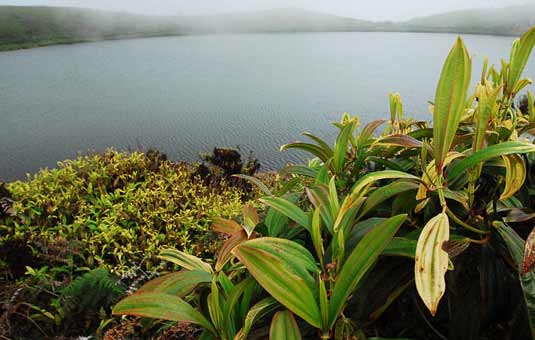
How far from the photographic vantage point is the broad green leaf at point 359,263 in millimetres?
515

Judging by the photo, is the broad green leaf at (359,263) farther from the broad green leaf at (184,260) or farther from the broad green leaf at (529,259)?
the broad green leaf at (184,260)

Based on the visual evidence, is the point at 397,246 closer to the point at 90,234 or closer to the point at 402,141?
the point at 402,141

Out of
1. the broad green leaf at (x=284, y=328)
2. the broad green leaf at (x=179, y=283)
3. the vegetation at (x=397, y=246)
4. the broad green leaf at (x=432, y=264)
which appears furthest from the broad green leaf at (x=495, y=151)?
the broad green leaf at (x=179, y=283)

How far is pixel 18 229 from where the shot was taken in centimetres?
192

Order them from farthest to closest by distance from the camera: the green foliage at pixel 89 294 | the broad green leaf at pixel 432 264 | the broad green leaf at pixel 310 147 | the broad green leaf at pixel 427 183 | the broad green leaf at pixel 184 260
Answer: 1. the green foliage at pixel 89 294
2. the broad green leaf at pixel 310 147
3. the broad green leaf at pixel 184 260
4. the broad green leaf at pixel 427 183
5. the broad green leaf at pixel 432 264

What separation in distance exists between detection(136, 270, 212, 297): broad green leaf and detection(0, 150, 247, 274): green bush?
967 mm

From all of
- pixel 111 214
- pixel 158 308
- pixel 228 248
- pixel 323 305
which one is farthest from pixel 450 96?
pixel 111 214

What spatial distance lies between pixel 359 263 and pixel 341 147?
338mm

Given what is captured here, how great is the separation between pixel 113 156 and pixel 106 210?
0.80 metres

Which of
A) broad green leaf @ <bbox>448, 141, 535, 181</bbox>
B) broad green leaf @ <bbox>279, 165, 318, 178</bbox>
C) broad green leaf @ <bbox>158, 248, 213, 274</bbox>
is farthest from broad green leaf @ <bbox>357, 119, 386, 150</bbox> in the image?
broad green leaf @ <bbox>158, 248, 213, 274</bbox>

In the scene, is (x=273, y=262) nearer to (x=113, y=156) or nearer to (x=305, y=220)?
(x=305, y=220)

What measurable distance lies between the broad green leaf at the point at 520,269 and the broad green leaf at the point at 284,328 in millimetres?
302

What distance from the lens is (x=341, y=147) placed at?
31.9 inches

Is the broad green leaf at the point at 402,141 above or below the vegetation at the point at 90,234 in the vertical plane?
above
